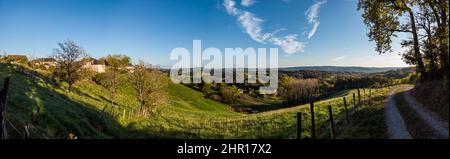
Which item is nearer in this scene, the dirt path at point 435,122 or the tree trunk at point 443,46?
the dirt path at point 435,122

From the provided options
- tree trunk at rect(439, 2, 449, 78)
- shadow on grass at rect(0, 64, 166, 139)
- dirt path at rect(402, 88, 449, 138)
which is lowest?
shadow on grass at rect(0, 64, 166, 139)

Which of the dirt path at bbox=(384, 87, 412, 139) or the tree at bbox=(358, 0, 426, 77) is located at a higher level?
the tree at bbox=(358, 0, 426, 77)

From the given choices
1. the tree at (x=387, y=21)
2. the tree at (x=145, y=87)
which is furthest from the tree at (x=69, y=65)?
the tree at (x=387, y=21)

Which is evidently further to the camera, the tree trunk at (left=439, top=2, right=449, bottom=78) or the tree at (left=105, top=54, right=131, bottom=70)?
the tree at (left=105, top=54, right=131, bottom=70)

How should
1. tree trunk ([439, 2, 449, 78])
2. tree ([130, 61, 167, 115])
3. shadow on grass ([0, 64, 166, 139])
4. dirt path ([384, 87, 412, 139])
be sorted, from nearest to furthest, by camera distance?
1. dirt path ([384, 87, 412, 139])
2. shadow on grass ([0, 64, 166, 139])
3. tree trunk ([439, 2, 449, 78])
4. tree ([130, 61, 167, 115])

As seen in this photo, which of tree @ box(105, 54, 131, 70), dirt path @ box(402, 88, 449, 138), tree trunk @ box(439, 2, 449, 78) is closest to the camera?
dirt path @ box(402, 88, 449, 138)

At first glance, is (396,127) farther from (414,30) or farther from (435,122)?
(414,30)

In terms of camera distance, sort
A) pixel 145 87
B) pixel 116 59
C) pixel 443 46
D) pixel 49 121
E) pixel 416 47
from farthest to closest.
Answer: pixel 116 59
pixel 145 87
pixel 416 47
pixel 443 46
pixel 49 121

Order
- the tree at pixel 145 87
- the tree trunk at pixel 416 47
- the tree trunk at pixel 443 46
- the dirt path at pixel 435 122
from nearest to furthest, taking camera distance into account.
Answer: the dirt path at pixel 435 122
the tree trunk at pixel 443 46
the tree trunk at pixel 416 47
the tree at pixel 145 87

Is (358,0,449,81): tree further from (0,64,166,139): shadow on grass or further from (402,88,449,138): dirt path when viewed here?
(0,64,166,139): shadow on grass

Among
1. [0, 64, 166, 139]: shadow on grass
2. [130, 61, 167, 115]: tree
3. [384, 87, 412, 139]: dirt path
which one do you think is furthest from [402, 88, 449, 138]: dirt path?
[130, 61, 167, 115]: tree

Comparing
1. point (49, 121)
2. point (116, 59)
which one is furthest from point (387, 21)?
point (116, 59)

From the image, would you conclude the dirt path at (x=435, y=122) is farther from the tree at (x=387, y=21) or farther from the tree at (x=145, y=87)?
the tree at (x=145, y=87)

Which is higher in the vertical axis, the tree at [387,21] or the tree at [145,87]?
the tree at [387,21]
